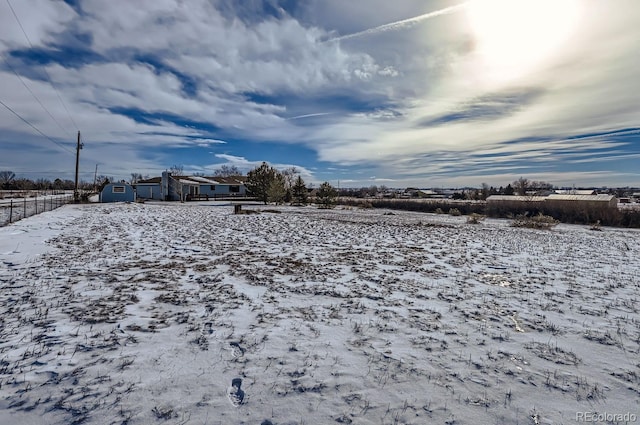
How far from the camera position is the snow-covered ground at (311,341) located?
9.82 feet

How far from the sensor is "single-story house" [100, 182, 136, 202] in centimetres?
3938

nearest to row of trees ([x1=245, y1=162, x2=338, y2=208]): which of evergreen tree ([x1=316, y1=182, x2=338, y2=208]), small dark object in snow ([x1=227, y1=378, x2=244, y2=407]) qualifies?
evergreen tree ([x1=316, y1=182, x2=338, y2=208])

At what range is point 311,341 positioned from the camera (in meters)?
4.30

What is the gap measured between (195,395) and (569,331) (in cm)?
520

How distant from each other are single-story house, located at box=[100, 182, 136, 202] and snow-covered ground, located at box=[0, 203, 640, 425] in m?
35.1

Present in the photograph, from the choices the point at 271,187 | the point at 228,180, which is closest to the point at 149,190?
the point at 228,180

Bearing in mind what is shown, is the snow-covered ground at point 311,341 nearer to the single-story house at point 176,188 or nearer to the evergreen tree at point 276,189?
the evergreen tree at point 276,189

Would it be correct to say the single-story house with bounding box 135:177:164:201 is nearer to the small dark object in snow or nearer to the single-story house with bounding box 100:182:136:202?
the single-story house with bounding box 100:182:136:202

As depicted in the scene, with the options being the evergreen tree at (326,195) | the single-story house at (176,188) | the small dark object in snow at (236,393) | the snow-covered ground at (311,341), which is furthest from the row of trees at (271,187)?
the small dark object in snow at (236,393)

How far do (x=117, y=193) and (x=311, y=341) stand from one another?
43800mm

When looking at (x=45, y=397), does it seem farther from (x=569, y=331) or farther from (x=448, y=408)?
(x=569, y=331)

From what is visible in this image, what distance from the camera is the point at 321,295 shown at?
6199 millimetres

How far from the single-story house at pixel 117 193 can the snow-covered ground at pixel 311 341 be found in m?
35.1

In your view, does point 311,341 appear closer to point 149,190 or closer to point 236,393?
point 236,393
